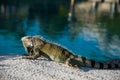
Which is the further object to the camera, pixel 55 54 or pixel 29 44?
pixel 29 44

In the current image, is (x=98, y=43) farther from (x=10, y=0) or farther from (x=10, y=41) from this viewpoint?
(x=10, y=0)

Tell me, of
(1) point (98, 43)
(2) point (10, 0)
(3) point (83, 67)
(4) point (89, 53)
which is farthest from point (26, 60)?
(2) point (10, 0)

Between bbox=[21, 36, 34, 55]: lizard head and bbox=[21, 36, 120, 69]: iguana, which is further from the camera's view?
bbox=[21, 36, 34, 55]: lizard head

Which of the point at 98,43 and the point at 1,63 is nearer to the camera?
the point at 1,63

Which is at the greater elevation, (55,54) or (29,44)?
(29,44)

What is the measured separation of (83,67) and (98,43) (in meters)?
17.5

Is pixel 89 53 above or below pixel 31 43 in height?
below

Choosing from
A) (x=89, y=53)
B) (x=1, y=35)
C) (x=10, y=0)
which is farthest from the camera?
(x=10, y=0)

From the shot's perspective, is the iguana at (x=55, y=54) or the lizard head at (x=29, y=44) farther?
the lizard head at (x=29, y=44)

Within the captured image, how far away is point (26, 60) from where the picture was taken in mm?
17859

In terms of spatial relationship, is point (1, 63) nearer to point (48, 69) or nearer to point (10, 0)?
point (48, 69)

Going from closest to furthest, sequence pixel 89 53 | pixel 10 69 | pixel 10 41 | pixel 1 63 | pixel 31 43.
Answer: pixel 10 69 < pixel 1 63 < pixel 31 43 < pixel 89 53 < pixel 10 41

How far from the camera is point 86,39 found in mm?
37438

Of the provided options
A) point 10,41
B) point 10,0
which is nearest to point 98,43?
point 10,41
